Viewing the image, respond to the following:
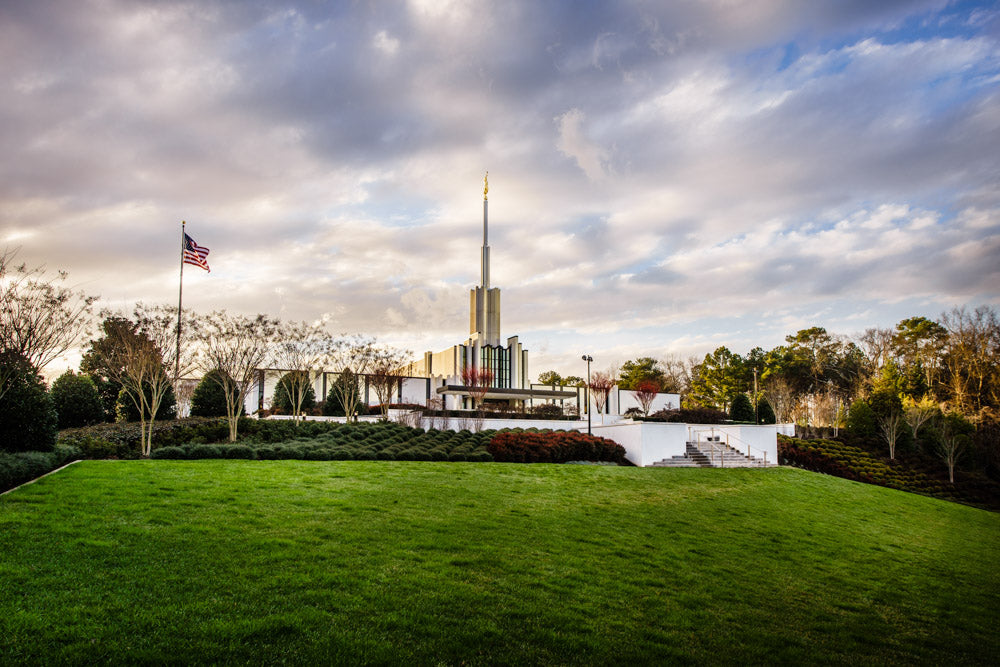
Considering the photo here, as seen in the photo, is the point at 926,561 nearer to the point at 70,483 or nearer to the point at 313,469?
the point at 313,469

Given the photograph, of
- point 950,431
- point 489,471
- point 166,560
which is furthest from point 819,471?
point 166,560

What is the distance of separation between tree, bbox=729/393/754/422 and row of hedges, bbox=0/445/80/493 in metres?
30.8

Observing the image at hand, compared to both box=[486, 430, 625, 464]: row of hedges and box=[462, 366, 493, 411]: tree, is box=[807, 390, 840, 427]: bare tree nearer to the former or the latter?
box=[462, 366, 493, 411]: tree

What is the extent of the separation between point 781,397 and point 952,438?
16838 mm

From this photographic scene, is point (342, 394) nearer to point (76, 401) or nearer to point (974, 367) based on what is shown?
point (76, 401)

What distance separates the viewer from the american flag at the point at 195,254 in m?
23.8

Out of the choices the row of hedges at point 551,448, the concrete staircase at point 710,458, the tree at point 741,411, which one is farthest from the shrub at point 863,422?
the row of hedges at point 551,448

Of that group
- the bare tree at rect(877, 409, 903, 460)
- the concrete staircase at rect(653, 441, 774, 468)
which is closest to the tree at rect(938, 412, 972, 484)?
the bare tree at rect(877, 409, 903, 460)

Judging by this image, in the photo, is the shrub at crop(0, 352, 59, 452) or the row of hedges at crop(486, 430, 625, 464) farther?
the row of hedges at crop(486, 430, 625, 464)

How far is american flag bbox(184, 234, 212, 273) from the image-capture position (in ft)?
78.1

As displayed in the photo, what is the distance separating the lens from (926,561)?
1194cm

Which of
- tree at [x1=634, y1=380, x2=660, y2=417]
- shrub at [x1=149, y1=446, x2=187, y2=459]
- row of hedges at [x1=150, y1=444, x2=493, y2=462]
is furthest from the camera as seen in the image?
tree at [x1=634, y1=380, x2=660, y2=417]

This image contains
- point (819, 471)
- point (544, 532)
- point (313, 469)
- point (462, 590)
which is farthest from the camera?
point (819, 471)

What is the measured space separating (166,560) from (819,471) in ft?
91.3
